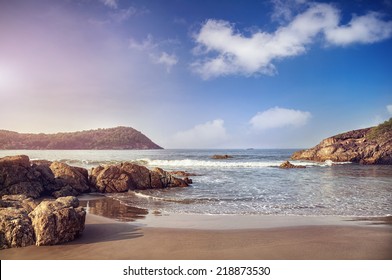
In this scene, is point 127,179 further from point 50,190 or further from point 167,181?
point 50,190

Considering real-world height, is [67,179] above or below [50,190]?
above

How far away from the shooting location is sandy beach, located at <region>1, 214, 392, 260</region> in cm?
402

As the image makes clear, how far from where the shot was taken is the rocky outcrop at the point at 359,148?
105 ft

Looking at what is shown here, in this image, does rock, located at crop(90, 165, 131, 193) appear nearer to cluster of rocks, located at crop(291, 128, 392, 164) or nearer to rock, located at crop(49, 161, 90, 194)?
rock, located at crop(49, 161, 90, 194)

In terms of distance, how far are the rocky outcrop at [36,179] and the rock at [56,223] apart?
16.5 ft

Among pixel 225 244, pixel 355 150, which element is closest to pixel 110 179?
pixel 225 244

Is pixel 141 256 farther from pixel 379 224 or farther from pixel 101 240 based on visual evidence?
pixel 379 224

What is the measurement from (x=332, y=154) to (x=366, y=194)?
27886mm

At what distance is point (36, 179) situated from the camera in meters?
9.70

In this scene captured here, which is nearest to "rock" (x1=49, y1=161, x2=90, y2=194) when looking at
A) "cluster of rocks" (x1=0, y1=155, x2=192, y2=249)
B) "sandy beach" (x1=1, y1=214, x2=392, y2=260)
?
"cluster of rocks" (x1=0, y1=155, x2=192, y2=249)

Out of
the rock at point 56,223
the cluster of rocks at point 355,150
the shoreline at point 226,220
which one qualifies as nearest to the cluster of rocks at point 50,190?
the rock at point 56,223

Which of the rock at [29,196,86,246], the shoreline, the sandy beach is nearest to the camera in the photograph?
the sandy beach

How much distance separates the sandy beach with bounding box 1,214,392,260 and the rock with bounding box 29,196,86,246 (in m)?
0.13

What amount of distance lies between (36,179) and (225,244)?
7.89 metres
